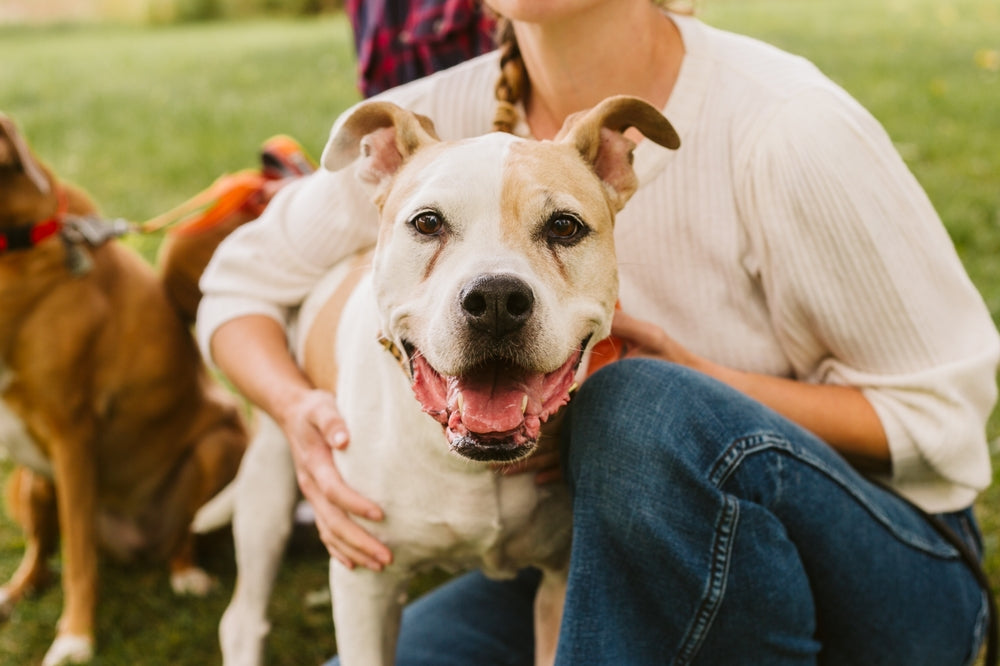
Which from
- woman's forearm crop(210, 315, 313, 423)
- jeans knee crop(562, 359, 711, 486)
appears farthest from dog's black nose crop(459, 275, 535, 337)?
woman's forearm crop(210, 315, 313, 423)

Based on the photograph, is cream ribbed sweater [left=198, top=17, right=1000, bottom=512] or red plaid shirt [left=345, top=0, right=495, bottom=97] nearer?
cream ribbed sweater [left=198, top=17, right=1000, bottom=512]

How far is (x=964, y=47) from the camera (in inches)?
377

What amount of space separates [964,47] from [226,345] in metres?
8.69

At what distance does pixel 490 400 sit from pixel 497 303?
20 centimetres

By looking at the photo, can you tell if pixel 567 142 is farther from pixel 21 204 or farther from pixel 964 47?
pixel 964 47

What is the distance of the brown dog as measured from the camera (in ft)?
10.9

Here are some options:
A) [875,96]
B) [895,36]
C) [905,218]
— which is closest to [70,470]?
[905,218]

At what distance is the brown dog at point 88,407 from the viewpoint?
10.9 ft

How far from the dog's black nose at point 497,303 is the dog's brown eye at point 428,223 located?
0.20 meters

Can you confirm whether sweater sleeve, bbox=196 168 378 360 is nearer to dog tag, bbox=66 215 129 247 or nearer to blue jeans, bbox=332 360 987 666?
dog tag, bbox=66 215 129 247

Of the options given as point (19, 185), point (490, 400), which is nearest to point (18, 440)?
point (19, 185)

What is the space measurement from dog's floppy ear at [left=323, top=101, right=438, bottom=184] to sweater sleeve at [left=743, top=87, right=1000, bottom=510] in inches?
29.0

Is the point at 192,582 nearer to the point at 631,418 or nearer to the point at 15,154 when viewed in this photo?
the point at 15,154

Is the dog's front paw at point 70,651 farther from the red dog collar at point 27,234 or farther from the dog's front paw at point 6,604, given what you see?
the red dog collar at point 27,234
